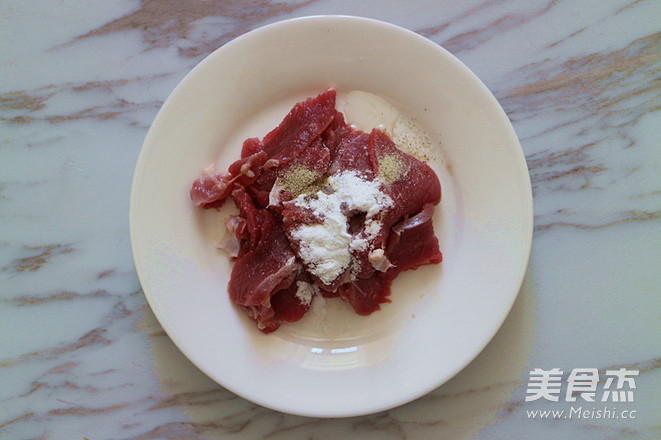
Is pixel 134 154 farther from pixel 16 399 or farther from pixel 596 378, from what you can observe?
pixel 596 378

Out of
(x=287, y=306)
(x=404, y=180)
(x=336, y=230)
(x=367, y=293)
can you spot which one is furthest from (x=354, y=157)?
(x=287, y=306)

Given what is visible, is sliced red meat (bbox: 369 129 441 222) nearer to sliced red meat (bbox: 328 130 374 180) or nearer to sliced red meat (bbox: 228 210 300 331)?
sliced red meat (bbox: 328 130 374 180)

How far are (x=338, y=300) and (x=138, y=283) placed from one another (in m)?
0.92

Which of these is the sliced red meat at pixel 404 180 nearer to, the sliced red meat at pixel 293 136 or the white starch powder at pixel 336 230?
the white starch powder at pixel 336 230

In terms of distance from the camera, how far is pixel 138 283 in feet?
7.64

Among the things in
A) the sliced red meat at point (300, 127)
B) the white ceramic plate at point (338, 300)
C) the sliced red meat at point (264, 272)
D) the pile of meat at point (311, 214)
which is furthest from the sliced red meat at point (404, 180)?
the sliced red meat at point (264, 272)

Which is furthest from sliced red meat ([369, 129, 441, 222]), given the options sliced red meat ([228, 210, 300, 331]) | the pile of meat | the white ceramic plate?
sliced red meat ([228, 210, 300, 331])

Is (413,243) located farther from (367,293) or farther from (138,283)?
(138,283)

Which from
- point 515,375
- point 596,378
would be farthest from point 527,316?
point 596,378

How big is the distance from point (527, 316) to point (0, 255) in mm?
2425

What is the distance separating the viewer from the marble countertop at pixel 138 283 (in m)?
2.29

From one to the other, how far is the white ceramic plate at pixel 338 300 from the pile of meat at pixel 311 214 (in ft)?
0.28

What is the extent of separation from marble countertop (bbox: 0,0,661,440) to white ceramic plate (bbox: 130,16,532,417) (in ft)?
0.88

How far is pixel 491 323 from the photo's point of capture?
6.91 ft
